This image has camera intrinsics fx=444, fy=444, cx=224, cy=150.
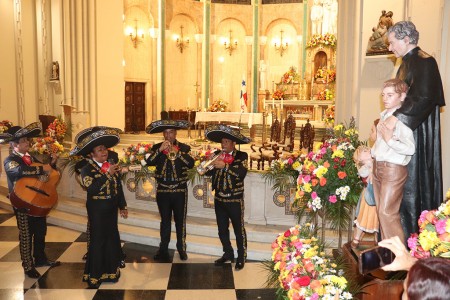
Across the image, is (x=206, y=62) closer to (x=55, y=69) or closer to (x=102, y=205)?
(x=55, y=69)

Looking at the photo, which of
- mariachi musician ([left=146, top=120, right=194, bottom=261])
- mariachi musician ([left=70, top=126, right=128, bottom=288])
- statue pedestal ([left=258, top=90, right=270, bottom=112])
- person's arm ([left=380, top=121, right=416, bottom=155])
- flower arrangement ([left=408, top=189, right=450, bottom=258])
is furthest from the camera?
statue pedestal ([left=258, top=90, right=270, bottom=112])

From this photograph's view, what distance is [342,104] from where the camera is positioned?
308 inches

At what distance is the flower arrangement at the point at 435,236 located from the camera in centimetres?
216

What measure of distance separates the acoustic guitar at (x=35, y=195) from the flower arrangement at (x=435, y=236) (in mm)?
4641

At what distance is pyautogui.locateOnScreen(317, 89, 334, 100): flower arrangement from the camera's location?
16.4 metres

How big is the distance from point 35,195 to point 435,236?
189 inches

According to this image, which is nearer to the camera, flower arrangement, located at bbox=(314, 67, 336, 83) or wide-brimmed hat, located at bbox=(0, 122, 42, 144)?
wide-brimmed hat, located at bbox=(0, 122, 42, 144)

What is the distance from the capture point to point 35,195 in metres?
5.56

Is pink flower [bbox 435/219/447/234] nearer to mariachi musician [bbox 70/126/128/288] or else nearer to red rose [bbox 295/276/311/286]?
red rose [bbox 295/276/311/286]

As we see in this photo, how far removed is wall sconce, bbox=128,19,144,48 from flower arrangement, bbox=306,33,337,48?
694cm

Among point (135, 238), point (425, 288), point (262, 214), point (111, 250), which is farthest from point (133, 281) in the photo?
point (425, 288)

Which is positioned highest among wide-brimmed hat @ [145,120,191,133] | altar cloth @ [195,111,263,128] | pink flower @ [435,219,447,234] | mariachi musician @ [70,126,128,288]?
wide-brimmed hat @ [145,120,191,133]

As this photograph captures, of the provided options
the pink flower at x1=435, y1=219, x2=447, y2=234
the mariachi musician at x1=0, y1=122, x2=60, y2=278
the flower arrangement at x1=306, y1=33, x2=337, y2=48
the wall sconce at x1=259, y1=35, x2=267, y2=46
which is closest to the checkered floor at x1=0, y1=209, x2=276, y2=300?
the mariachi musician at x1=0, y1=122, x2=60, y2=278

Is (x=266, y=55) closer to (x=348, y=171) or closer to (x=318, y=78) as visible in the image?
(x=318, y=78)
